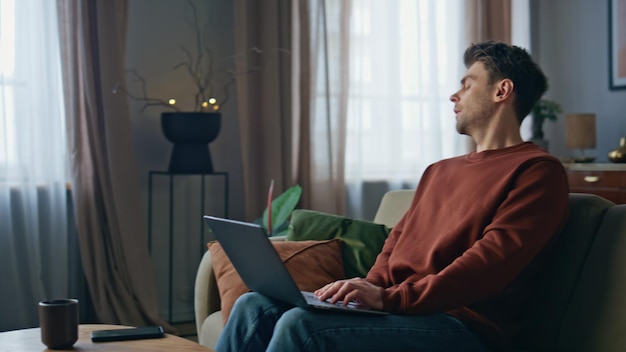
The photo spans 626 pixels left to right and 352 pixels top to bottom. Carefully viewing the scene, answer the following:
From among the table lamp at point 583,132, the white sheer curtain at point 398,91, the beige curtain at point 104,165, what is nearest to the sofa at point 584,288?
the beige curtain at point 104,165

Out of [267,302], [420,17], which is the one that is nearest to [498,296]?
[267,302]

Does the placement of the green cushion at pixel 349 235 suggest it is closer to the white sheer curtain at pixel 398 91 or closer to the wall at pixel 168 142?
the wall at pixel 168 142

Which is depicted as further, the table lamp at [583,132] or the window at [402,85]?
the table lamp at [583,132]

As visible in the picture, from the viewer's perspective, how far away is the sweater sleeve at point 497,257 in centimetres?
166

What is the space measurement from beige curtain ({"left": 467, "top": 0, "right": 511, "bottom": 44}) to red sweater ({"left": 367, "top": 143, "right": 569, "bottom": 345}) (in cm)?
283

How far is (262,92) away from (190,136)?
520 millimetres

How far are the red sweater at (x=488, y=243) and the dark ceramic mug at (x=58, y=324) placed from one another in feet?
2.09

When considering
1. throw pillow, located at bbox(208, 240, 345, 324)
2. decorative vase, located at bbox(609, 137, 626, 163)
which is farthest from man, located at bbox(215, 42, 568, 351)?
decorative vase, located at bbox(609, 137, 626, 163)

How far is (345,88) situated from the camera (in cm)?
418

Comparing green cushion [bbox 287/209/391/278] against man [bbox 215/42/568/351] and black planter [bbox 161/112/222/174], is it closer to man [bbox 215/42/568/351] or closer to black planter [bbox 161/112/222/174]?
man [bbox 215/42/568/351]

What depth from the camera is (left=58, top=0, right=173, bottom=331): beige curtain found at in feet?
11.3

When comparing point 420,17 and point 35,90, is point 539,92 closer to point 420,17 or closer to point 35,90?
point 35,90

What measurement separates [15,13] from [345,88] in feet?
5.44

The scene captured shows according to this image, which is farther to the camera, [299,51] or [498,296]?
[299,51]
